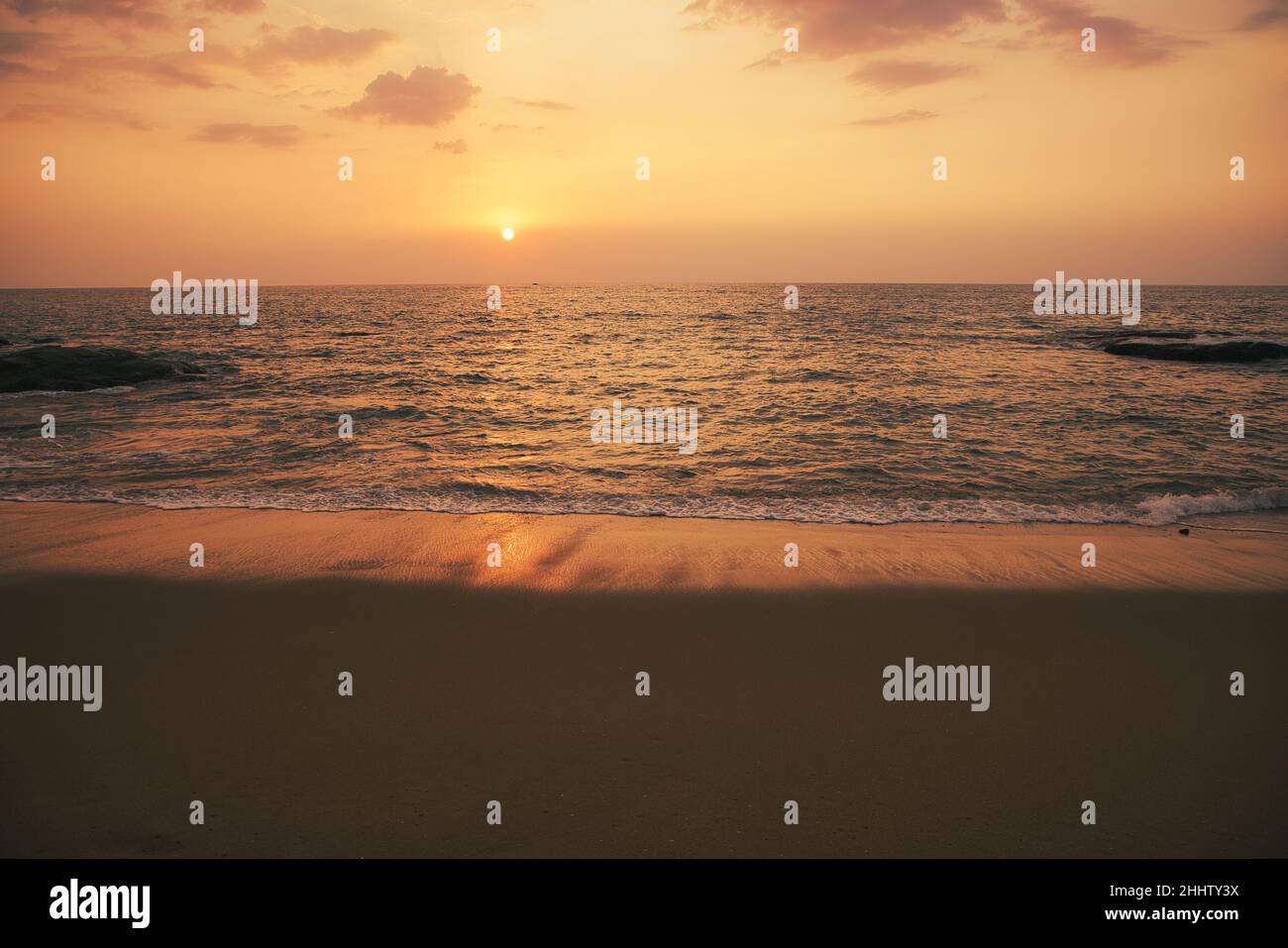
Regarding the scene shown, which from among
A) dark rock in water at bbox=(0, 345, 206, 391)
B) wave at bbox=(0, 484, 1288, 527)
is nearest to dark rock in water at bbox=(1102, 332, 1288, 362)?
wave at bbox=(0, 484, 1288, 527)

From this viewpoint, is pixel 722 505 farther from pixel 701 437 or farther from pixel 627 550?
pixel 701 437

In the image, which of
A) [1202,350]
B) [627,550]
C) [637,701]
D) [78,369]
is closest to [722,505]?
[627,550]

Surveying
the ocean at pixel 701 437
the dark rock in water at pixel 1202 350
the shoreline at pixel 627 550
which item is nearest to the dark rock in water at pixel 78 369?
the ocean at pixel 701 437

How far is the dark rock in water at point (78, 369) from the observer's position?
88.9 feet

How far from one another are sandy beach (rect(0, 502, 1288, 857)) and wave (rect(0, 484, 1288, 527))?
1.93 meters

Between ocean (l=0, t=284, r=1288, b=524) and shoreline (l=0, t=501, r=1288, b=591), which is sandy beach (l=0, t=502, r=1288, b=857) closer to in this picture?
shoreline (l=0, t=501, r=1288, b=591)

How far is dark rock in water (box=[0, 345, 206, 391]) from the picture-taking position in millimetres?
27094

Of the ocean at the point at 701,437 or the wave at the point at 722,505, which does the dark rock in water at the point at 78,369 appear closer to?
the ocean at the point at 701,437

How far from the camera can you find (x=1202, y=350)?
3669 centimetres

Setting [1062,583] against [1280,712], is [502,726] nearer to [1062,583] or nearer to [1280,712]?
[1280,712]

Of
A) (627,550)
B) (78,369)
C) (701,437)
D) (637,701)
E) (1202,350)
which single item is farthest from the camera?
(1202,350)

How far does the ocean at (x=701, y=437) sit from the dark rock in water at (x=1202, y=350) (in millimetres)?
502

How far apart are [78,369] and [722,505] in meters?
27.7

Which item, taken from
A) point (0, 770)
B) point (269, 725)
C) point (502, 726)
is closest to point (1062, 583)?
point (502, 726)
